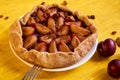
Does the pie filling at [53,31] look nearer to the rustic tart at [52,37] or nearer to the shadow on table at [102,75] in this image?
the rustic tart at [52,37]

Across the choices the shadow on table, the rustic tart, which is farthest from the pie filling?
the shadow on table

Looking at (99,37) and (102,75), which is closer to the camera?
(102,75)

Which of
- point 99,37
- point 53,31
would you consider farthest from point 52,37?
point 99,37

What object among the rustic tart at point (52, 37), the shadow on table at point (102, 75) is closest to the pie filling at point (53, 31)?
the rustic tart at point (52, 37)

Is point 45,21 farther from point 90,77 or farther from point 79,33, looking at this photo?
point 90,77

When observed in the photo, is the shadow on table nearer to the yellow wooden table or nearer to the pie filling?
the yellow wooden table

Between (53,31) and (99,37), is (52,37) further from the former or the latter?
(99,37)
